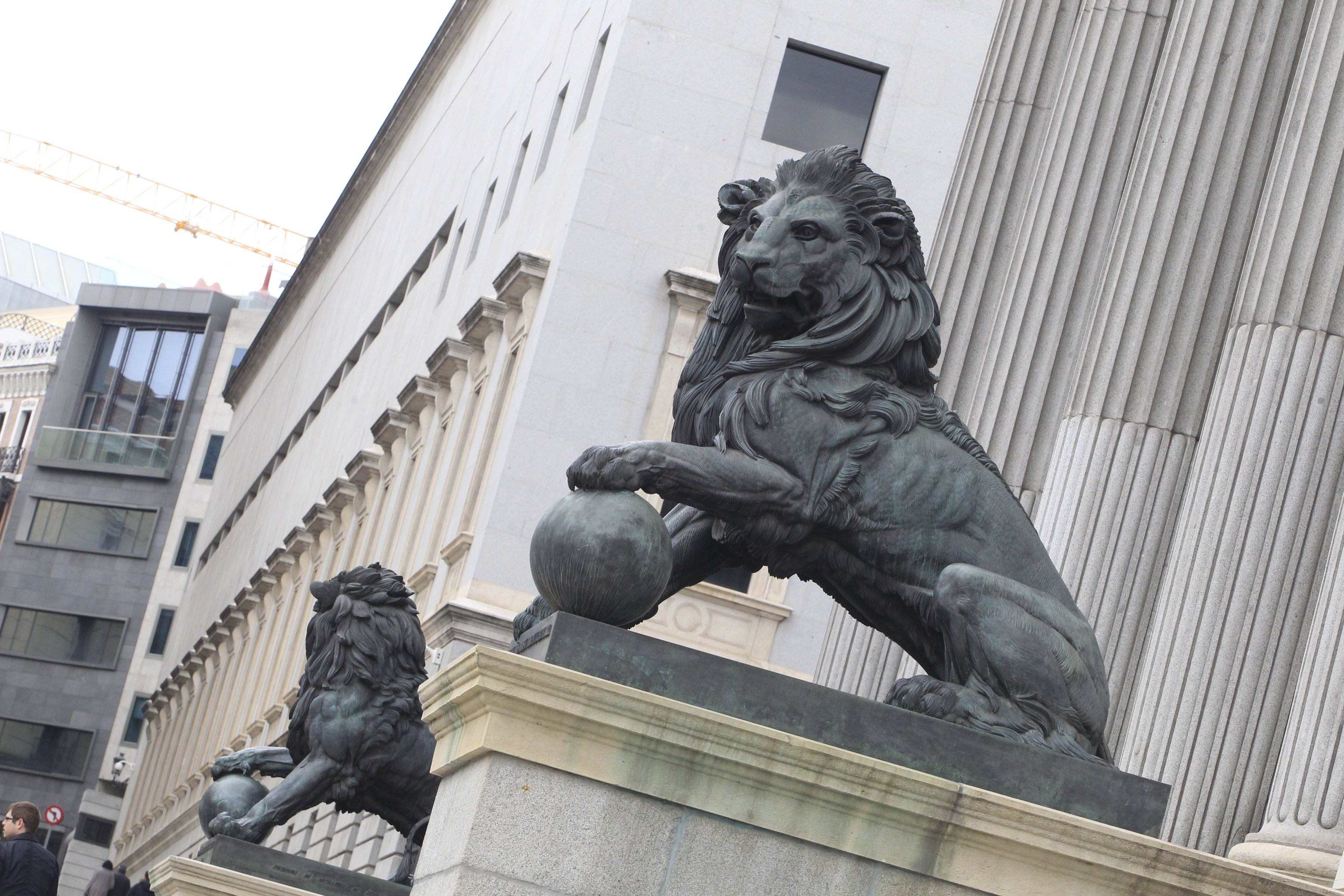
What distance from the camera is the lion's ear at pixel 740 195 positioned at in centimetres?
676

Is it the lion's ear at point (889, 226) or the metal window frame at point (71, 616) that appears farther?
the metal window frame at point (71, 616)

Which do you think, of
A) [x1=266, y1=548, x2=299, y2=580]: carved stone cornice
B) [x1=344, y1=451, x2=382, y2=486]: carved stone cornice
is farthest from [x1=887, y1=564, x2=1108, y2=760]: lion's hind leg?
[x1=266, y1=548, x2=299, y2=580]: carved stone cornice

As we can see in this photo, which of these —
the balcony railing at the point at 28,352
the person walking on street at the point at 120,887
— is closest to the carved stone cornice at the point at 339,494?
the person walking on street at the point at 120,887

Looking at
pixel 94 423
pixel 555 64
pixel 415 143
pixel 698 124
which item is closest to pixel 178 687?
pixel 415 143

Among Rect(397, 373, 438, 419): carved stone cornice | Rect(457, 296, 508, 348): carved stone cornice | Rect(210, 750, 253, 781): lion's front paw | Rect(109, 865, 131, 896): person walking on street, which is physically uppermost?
Rect(457, 296, 508, 348): carved stone cornice

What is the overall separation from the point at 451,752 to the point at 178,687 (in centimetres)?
6266

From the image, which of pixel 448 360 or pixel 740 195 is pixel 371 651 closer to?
pixel 740 195

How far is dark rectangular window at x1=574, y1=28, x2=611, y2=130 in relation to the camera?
107 feet

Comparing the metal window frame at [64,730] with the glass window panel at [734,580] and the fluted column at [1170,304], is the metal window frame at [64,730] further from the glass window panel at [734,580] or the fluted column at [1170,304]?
the fluted column at [1170,304]

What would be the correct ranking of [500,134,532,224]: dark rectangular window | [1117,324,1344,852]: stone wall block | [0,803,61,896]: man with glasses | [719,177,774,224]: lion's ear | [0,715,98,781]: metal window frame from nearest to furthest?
[719,177,774,224]: lion's ear, [1117,324,1344,852]: stone wall block, [0,803,61,896]: man with glasses, [500,134,532,224]: dark rectangular window, [0,715,98,781]: metal window frame

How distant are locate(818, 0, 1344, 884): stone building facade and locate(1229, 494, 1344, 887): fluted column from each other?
14mm

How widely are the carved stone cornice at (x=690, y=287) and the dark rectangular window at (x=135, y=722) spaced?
181 ft

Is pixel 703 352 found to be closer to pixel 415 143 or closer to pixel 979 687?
pixel 979 687

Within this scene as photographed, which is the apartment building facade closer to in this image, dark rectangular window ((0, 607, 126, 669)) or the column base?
dark rectangular window ((0, 607, 126, 669))
